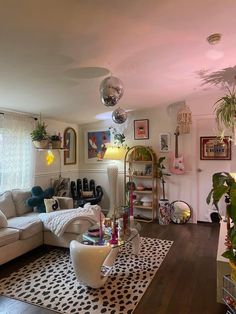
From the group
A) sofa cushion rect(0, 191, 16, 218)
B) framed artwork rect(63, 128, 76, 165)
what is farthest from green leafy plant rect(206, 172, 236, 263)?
framed artwork rect(63, 128, 76, 165)

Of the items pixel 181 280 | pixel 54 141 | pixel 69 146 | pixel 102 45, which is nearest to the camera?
pixel 102 45

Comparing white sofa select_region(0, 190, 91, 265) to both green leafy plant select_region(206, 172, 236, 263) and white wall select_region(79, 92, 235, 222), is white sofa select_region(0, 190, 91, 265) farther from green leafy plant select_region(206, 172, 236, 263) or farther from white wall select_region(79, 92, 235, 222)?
white wall select_region(79, 92, 235, 222)

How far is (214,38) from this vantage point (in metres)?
2.18

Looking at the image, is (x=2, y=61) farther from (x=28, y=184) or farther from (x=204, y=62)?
(x=28, y=184)

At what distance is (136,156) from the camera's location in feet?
16.5

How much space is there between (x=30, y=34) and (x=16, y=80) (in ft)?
3.28

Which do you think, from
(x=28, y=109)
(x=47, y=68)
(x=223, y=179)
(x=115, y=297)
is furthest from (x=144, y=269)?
(x=28, y=109)

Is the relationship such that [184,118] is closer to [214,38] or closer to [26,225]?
[214,38]

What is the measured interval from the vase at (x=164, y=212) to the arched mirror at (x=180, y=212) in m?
0.15

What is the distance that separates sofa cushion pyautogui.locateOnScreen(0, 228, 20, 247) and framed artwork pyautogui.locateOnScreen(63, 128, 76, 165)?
2.54 m

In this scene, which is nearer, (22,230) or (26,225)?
(22,230)

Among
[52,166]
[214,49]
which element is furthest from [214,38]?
[52,166]

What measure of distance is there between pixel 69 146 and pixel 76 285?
3.56 metres

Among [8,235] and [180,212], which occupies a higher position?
[8,235]
